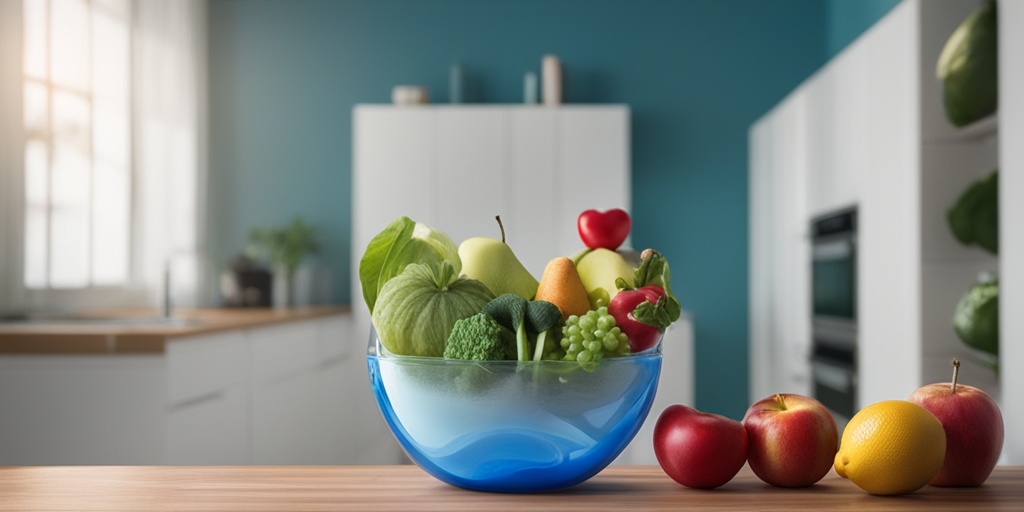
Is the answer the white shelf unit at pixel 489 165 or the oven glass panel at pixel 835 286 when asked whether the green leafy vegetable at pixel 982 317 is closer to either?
the oven glass panel at pixel 835 286

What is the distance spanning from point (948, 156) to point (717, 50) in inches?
102

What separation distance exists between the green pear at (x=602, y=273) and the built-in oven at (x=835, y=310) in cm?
270

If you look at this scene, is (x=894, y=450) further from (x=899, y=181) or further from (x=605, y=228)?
(x=899, y=181)

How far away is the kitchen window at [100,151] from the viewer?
11.3ft

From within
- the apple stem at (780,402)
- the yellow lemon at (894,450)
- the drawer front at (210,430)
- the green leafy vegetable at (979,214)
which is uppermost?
the green leafy vegetable at (979,214)

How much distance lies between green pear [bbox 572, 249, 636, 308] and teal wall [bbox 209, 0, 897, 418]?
172 inches

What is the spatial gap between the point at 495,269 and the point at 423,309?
0.33ft

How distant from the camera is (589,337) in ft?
2.63

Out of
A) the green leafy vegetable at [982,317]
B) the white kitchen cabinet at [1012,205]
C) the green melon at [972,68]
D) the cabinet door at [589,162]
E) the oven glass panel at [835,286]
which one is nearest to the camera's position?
the white kitchen cabinet at [1012,205]

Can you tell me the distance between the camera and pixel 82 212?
389cm

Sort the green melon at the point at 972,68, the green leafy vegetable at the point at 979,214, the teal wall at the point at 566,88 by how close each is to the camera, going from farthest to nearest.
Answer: the teal wall at the point at 566,88, the green leafy vegetable at the point at 979,214, the green melon at the point at 972,68

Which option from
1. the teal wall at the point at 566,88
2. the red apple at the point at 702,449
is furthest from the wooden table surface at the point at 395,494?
the teal wall at the point at 566,88

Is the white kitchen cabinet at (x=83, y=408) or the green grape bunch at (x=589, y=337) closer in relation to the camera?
the green grape bunch at (x=589, y=337)

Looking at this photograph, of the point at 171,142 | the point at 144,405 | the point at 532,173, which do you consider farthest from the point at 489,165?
the point at 144,405
